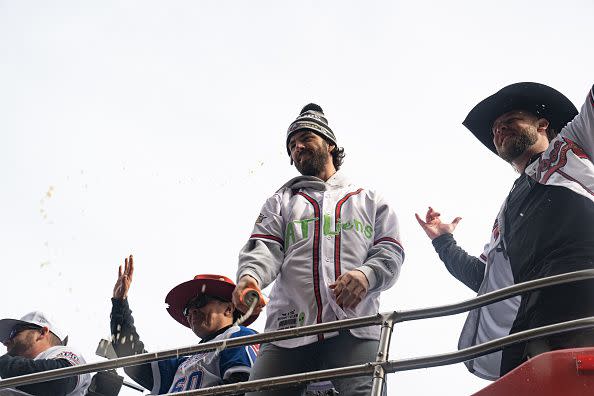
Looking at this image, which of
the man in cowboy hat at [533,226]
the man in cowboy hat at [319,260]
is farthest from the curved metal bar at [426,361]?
the man in cowboy hat at [319,260]

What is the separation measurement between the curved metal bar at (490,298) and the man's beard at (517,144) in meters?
1.27

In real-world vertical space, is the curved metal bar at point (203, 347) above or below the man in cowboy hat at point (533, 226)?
below

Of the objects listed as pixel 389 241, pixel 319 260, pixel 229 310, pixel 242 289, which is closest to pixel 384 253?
pixel 389 241

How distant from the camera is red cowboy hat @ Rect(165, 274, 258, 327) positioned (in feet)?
16.3

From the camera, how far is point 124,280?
5.19 m

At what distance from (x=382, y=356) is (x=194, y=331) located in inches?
83.6

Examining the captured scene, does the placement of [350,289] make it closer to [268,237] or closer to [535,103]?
[268,237]

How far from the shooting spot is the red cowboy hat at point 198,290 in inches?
195

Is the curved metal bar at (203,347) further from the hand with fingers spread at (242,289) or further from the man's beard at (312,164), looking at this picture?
the man's beard at (312,164)

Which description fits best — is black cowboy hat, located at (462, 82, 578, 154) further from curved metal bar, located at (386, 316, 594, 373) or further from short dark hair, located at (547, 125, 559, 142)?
curved metal bar, located at (386, 316, 594, 373)

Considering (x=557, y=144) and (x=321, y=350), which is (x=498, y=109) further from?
(x=321, y=350)

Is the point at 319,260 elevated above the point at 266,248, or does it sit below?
below

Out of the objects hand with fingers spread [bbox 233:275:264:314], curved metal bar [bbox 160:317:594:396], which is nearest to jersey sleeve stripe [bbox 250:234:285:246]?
hand with fingers spread [bbox 233:275:264:314]

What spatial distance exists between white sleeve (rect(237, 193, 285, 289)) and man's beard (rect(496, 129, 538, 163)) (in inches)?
48.6
